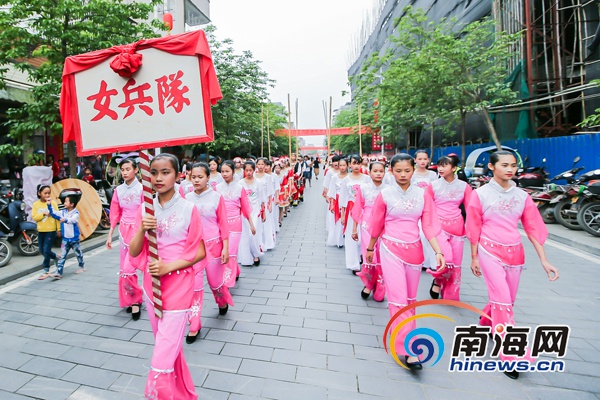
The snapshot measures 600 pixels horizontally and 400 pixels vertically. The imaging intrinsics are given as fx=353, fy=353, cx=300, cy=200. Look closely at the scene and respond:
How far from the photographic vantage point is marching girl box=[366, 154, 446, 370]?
285cm

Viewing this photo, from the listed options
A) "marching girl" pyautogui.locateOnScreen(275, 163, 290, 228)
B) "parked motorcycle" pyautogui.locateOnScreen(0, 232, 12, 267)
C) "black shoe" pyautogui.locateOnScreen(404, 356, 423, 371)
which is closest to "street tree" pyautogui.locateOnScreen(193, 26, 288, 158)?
"marching girl" pyautogui.locateOnScreen(275, 163, 290, 228)

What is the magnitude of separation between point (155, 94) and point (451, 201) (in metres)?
3.28

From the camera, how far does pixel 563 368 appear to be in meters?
2.64

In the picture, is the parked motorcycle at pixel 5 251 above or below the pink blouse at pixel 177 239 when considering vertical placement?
below

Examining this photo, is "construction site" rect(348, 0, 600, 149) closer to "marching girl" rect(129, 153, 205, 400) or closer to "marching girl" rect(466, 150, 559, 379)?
"marching girl" rect(466, 150, 559, 379)

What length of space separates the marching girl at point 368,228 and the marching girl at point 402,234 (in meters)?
0.83

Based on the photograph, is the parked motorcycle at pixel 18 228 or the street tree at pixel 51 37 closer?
the parked motorcycle at pixel 18 228

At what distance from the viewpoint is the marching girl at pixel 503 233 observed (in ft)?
9.04

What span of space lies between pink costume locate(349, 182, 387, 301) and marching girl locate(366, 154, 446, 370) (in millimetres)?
747

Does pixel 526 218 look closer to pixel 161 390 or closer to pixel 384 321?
pixel 384 321

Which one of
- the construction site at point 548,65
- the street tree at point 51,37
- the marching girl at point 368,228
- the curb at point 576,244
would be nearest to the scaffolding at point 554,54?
the construction site at point 548,65

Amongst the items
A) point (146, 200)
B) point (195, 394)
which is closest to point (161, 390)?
point (195, 394)

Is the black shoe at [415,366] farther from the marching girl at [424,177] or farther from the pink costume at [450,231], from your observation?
the marching girl at [424,177]

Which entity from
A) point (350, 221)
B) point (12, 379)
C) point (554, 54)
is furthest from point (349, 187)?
point (554, 54)
